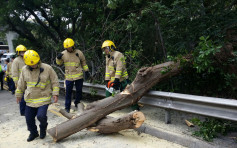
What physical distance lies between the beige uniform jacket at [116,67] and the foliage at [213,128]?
2.04m

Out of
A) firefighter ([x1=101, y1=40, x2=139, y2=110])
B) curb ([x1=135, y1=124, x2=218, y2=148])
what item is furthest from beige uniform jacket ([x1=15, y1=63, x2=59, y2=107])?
curb ([x1=135, y1=124, x2=218, y2=148])

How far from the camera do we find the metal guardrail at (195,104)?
3.12 metres

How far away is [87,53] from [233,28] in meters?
4.37

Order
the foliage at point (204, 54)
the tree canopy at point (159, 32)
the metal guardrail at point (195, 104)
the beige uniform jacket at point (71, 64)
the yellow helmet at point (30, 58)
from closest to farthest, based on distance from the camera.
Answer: the metal guardrail at point (195, 104) < the foliage at point (204, 54) < the yellow helmet at point (30, 58) < the tree canopy at point (159, 32) < the beige uniform jacket at point (71, 64)

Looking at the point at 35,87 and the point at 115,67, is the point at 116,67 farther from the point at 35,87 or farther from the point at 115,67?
the point at 35,87

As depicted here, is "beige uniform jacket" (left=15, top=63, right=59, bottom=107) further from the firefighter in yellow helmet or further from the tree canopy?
the tree canopy

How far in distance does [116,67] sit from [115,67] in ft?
0.56

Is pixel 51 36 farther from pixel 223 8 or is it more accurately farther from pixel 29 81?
pixel 223 8

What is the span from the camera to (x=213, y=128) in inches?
135

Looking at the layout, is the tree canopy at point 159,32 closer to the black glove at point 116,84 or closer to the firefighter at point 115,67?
the firefighter at point 115,67

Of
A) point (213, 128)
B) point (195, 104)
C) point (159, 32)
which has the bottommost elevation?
point (213, 128)

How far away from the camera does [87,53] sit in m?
6.85

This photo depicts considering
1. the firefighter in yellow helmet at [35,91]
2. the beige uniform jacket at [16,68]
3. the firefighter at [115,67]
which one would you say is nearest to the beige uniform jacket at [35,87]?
the firefighter in yellow helmet at [35,91]

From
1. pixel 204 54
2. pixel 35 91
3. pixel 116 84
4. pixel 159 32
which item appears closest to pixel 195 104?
pixel 204 54
